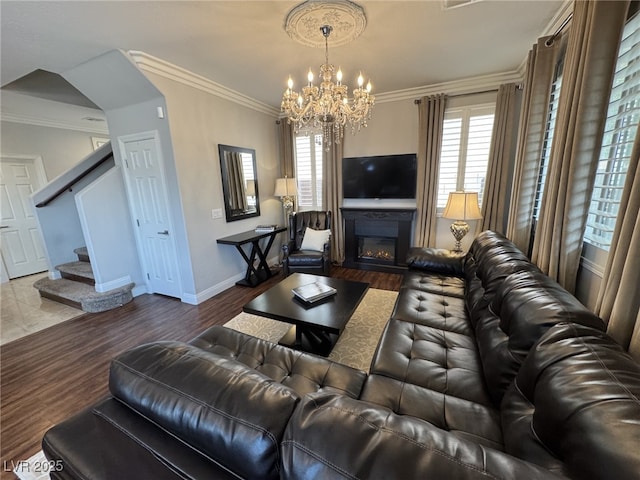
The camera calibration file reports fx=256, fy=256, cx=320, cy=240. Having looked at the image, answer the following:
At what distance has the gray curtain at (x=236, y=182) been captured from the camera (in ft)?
12.3

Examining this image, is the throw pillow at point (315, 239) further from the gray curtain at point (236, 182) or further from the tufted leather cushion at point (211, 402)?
the tufted leather cushion at point (211, 402)

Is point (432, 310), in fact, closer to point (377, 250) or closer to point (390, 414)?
point (390, 414)

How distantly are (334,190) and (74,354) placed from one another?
3805mm

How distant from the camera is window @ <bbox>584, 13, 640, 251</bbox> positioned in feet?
4.27

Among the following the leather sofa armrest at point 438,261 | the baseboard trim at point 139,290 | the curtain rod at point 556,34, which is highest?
the curtain rod at point 556,34

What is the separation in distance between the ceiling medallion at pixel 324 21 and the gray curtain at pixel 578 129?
141 centimetres

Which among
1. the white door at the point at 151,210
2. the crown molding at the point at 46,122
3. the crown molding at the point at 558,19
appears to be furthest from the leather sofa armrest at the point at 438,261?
the crown molding at the point at 46,122

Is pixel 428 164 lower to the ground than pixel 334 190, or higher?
higher

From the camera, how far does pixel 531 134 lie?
240 cm

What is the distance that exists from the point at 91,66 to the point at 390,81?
3457mm

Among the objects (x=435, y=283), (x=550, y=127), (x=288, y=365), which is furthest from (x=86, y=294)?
(x=550, y=127)

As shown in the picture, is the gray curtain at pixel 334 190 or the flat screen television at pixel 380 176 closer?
the flat screen television at pixel 380 176

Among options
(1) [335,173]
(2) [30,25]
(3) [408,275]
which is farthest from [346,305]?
(2) [30,25]

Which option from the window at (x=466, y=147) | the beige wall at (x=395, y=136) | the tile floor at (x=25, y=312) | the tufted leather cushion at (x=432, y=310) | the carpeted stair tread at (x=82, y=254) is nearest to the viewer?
the tufted leather cushion at (x=432, y=310)
